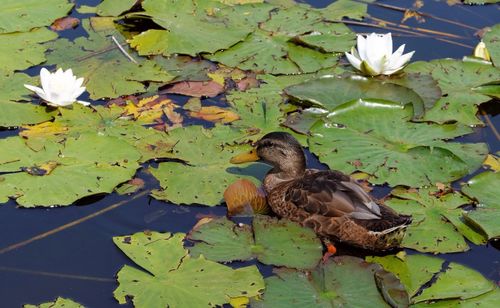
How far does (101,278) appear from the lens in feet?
20.0

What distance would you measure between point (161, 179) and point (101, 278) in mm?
1153

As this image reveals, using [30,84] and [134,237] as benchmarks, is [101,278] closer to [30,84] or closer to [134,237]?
[134,237]

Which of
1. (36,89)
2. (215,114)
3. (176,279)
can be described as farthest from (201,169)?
(36,89)

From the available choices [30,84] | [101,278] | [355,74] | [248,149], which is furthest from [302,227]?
[30,84]

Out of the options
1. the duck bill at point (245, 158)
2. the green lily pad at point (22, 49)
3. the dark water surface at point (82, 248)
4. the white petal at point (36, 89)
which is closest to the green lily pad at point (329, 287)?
the dark water surface at point (82, 248)

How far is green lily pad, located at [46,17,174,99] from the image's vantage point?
827cm

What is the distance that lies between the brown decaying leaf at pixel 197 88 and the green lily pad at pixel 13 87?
1.28m

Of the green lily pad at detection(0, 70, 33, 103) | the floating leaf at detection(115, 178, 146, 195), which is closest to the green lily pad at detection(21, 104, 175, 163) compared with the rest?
the floating leaf at detection(115, 178, 146, 195)

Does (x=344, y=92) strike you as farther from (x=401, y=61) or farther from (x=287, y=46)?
(x=287, y=46)

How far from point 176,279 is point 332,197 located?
1.36 m

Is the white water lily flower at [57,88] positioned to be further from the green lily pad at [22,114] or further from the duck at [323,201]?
the duck at [323,201]

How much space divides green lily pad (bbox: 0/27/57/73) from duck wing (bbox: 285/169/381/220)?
3.26 meters

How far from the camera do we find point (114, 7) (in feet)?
31.2

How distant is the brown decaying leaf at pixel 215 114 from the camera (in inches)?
312
